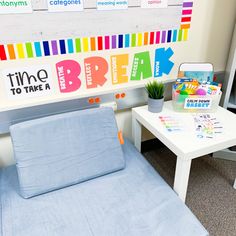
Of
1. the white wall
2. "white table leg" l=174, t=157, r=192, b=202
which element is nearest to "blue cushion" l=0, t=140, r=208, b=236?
"white table leg" l=174, t=157, r=192, b=202

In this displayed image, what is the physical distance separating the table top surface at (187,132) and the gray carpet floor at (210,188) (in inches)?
20.7

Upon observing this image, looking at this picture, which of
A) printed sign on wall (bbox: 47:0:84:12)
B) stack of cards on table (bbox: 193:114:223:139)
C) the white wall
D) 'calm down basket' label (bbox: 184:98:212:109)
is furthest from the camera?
the white wall

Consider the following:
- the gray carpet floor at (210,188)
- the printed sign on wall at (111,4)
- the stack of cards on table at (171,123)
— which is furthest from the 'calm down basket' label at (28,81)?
the gray carpet floor at (210,188)

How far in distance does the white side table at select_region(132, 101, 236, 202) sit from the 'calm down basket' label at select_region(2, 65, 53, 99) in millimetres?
593

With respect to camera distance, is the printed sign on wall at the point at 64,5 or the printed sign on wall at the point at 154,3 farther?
the printed sign on wall at the point at 154,3

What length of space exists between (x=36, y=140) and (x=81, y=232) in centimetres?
50

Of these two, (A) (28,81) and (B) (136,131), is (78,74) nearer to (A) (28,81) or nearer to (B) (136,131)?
(A) (28,81)

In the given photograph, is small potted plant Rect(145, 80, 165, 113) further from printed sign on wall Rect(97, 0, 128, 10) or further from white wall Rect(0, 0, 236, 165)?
printed sign on wall Rect(97, 0, 128, 10)

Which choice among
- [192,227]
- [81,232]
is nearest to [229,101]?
[192,227]

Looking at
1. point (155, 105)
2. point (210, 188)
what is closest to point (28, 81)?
point (155, 105)

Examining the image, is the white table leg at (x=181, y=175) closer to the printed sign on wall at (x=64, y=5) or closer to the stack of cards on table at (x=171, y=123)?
the stack of cards on table at (x=171, y=123)

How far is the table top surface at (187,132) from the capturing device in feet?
3.92

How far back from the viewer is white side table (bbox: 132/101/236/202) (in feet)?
3.89

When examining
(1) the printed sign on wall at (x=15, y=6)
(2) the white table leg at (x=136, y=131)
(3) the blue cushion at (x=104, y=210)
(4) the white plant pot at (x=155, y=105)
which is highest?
(1) the printed sign on wall at (x=15, y=6)
